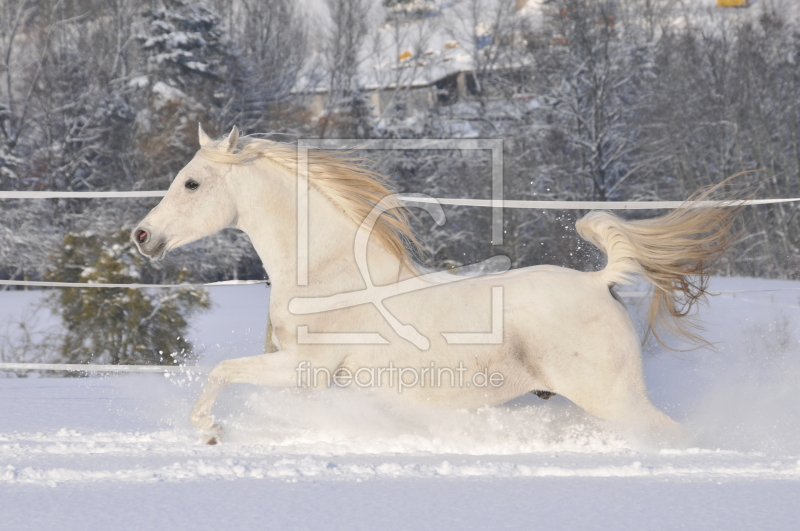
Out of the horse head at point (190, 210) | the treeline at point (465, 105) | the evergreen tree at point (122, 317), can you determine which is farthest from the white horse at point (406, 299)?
the treeline at point (465, 105)

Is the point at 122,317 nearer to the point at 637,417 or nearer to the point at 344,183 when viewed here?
the point at 344,183

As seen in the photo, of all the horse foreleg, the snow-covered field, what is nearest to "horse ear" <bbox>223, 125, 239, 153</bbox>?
the horse foreleg

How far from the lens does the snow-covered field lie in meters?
2.17

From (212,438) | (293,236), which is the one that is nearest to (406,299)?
(293,236)

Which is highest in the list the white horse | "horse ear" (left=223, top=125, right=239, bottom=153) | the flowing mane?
"horse ear" (left=223, top=125, right=239, bottom=153)

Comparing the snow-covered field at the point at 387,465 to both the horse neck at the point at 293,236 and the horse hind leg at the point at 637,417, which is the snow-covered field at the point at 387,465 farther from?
the horse neck at the point at 293,236

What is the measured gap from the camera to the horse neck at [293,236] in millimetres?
3326

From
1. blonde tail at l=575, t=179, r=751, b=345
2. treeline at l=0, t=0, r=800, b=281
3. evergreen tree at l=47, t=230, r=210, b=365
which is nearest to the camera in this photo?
blonde tail at l=575, t=179, r=751, b=345

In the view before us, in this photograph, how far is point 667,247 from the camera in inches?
132

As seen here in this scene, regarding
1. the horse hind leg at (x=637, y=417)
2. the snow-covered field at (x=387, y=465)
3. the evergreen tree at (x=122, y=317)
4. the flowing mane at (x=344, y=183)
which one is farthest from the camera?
the evergreen tree at (x=122, y=317)

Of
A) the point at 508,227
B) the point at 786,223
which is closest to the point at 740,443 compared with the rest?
the point at 508,227

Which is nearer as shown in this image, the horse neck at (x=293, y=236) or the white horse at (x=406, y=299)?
the white horse at (x=406, y=299)

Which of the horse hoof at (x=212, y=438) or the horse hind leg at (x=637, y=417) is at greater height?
the horse hind leg at (x=637, y=417)

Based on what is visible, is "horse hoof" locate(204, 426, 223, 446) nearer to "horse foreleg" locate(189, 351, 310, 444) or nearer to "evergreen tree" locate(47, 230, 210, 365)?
"horse foreleg" locate(189, 351, 310, 444)
